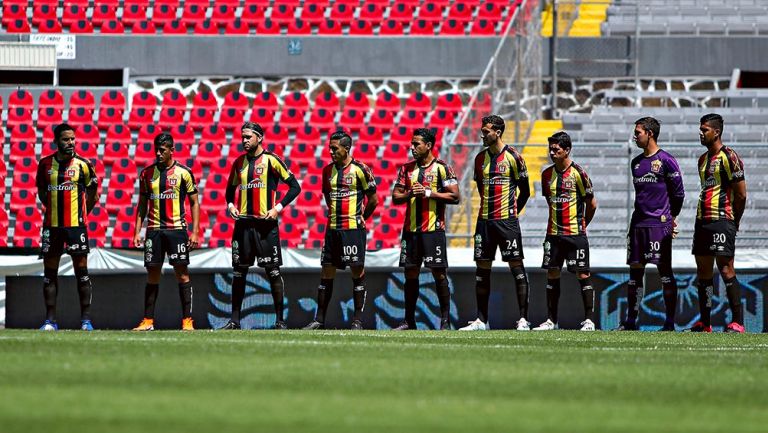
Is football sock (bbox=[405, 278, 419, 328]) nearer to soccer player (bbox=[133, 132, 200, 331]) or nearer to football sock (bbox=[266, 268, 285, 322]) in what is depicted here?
football sock (bbox=[266, 268, 285, 322])

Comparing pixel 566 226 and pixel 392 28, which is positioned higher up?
pixel 392 28

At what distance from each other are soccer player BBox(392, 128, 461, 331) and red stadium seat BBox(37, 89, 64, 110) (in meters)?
10.6

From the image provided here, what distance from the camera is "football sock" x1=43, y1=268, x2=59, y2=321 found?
12.2 metres

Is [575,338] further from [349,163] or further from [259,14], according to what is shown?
[259,14]

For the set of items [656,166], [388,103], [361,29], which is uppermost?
[361,29]

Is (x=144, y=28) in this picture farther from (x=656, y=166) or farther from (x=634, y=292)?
(x=634, y=292)

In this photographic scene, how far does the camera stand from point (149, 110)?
2106 centimetres

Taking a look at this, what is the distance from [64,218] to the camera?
40.2ft

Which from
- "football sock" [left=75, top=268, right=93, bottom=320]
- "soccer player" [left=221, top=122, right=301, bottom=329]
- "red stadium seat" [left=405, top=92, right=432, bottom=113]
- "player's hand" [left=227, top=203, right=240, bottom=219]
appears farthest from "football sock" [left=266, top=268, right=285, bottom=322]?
"red stadium seat" [left=405, top=92, right=432, bottom=113]

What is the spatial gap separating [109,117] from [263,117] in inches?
97.6

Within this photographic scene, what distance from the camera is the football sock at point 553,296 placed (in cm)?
1248

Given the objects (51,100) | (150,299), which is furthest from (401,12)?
(150,299)

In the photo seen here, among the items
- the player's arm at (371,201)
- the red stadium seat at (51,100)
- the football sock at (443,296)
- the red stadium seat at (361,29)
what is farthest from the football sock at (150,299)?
the red stadium seat at (361,29)

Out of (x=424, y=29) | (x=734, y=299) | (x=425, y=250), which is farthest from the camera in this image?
(x=424, y=29)
